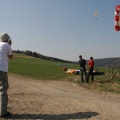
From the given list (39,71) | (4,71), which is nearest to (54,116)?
(4,71)

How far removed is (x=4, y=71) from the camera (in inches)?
328

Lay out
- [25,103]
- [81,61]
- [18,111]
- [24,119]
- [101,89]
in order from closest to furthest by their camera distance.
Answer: [24,119]
[18,111]
[25,103]
[101,89]
[81,61]

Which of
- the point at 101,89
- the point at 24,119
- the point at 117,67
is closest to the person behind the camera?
the point at 24,119

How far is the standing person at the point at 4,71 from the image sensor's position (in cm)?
825

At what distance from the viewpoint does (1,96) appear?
27.0 ft

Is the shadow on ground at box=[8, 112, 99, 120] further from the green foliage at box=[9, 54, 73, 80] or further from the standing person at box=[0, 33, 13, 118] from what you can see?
the green foliage at box=[9, 54, 73, 80]

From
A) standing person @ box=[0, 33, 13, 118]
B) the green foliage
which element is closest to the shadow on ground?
standing person @ box=[0, 33, 13, 118]

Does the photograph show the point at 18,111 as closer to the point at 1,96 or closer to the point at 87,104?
the point at 1,96

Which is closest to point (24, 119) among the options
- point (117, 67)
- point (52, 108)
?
point (52, 108)

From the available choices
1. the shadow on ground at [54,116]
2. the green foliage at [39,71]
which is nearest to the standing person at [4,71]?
the shadow on ground at [54,116]

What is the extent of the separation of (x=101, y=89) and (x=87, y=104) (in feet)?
28.0

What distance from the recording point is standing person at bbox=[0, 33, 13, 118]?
27.1ft

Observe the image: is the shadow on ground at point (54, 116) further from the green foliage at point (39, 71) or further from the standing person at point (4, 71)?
the green foliage at point (39, 71)

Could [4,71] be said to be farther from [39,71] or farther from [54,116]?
[39,71]
